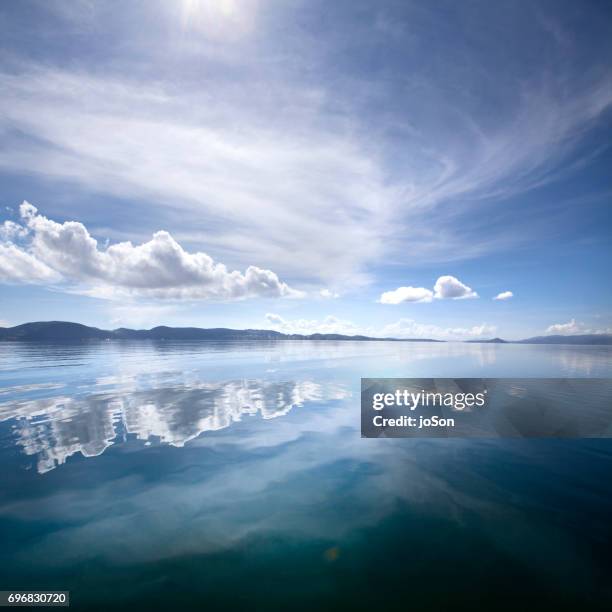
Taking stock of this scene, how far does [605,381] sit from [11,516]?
55.3m

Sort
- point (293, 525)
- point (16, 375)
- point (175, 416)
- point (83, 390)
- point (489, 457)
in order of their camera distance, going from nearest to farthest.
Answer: point (293, 525), point (489, 457), point (175, 416), point (83, 390), point (16, 375)

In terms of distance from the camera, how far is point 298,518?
1045 cm

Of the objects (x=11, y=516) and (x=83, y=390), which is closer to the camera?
(x=11, y=516)

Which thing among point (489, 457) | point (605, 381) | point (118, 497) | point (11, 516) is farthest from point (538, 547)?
point (605, 381)

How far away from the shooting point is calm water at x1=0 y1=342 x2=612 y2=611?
7.52 meters

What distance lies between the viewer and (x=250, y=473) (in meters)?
13.7

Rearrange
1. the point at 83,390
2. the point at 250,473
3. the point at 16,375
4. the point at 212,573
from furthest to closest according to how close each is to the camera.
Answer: the point at 16,375 → the point at 83,390 → the point at 250,473 → the point at 212,573

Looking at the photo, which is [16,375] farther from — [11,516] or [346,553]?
[346,553]

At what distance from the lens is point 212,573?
7.99 metres

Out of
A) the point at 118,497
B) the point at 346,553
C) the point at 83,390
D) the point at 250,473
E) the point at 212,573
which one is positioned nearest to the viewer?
the point at 212,573

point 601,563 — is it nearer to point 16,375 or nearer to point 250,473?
point 250,473

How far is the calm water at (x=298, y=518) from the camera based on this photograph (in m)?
7.52

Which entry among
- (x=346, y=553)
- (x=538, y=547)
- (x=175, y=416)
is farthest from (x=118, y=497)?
(x=538, y=547)

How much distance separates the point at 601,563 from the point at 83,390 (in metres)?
39.7
